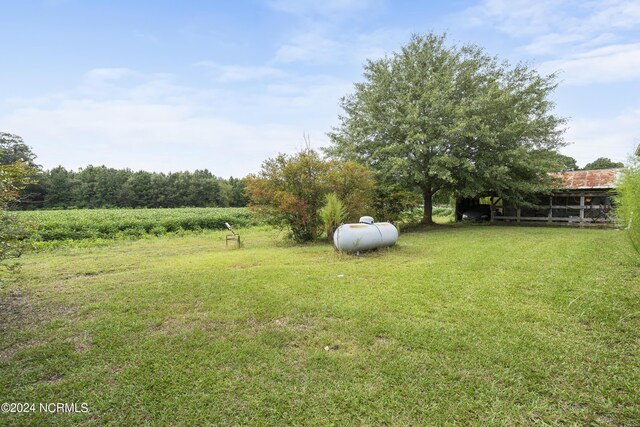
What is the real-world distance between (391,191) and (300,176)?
6.18 m

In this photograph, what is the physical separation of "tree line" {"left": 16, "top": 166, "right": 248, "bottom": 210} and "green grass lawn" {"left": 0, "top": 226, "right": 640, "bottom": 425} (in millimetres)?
49866

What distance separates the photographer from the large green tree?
14.2m

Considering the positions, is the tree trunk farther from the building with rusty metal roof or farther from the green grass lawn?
the green grass lawn

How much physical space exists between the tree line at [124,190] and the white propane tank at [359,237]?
46783 millimetres

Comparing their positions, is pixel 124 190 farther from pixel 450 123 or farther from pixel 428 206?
pixel 450 123

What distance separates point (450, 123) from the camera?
14.6 m

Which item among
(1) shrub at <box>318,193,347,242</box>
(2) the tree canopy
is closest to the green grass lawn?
(1) shrub at <box>318,193,347,242</box>

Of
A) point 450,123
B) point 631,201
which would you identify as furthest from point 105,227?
point 631,201

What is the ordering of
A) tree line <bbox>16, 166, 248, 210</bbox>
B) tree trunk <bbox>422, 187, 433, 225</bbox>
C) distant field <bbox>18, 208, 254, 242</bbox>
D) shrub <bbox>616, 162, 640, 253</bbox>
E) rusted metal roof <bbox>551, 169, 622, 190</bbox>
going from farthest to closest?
tree line <bbox>16, 166, 248, 210</bbox> → tree trunk <bbox>422, 187, 433, 225</bbox> → rusted metal roof <bbox>551, 169, 622, 190</bbox> → distant field <bbox>18, 208, 254, 242</bbox> → shrub <bbox>616, 162, 640, 253</bbox>

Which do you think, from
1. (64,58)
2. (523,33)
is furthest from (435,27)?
(64,58)

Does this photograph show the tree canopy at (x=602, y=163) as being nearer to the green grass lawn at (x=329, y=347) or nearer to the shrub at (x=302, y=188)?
the shrub at (x=302, y=188)

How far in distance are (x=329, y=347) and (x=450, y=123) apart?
573 inches

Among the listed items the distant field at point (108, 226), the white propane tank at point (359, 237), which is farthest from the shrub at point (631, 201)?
the distant field at point (108, 226)

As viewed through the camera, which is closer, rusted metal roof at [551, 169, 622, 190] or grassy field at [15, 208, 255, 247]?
grassy field at [15, 208, 255, 247]
